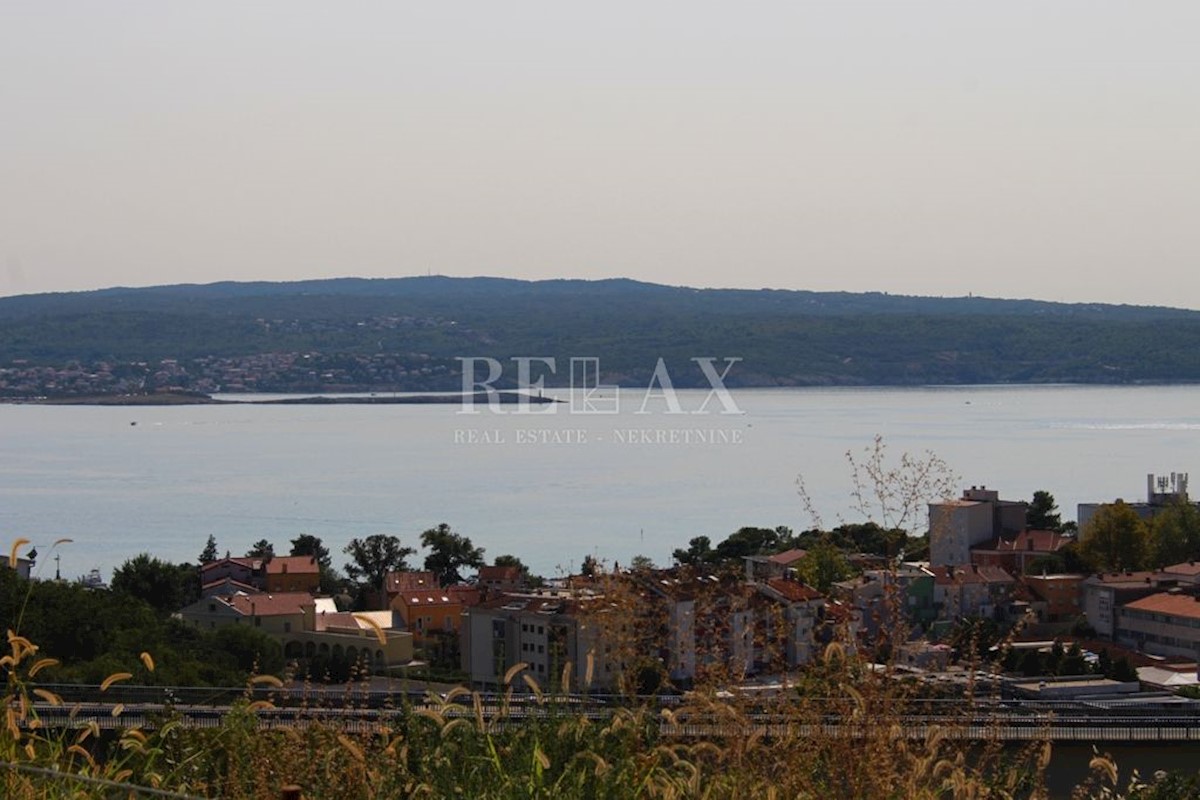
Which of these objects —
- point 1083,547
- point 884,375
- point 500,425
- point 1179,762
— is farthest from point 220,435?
point 1179,762

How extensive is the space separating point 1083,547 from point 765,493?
1857cm

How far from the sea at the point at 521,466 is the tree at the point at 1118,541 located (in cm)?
196

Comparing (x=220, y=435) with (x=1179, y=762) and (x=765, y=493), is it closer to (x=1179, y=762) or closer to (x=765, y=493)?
(x=765, y=493)

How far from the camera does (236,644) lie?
13.8m

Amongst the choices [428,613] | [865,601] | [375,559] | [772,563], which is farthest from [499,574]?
[865,601]

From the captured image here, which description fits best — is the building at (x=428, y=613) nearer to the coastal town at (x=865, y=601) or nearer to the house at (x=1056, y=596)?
the coastal town at (x=865, y=601)

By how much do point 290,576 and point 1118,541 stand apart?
10.4 meters

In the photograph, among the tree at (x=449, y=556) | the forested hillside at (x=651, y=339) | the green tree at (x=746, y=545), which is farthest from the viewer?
the forested hillside at (x=651, y=339)

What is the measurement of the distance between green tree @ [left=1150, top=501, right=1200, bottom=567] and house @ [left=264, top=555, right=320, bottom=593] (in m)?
10.8

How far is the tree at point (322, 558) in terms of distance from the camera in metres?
21.2

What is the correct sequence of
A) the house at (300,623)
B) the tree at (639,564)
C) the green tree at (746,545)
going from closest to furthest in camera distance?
the tree at (639,564), the house at (300,623), the green tree at (746,545)

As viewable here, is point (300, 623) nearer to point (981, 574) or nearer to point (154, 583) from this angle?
point (154, 583)

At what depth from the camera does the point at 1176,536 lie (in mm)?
22000

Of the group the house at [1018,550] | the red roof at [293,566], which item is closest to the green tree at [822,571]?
the house at [1018,550]
